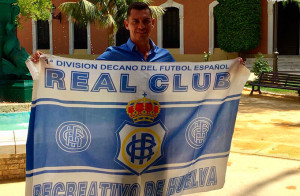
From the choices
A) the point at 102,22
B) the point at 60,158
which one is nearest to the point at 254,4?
the point at 102,22

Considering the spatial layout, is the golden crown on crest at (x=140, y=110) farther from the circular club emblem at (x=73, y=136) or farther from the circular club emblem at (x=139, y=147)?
the circular club emblem at (x=73, y=136)

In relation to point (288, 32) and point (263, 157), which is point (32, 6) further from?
point (288, 32)

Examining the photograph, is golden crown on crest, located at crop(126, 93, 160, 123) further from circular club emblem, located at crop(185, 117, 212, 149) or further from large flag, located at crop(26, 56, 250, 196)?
circular club emblem, located at crop(185, 117, 212, 149)

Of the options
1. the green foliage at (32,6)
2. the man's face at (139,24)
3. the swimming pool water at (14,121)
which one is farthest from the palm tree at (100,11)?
the man's face at (139,24)

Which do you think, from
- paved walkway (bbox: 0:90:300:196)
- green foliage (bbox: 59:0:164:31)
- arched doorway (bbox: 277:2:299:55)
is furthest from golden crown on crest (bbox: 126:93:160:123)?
arched doorway (bbox: 277:2:299:55)

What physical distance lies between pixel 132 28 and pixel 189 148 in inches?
32.9

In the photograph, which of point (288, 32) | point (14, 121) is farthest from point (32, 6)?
point (288, 32)

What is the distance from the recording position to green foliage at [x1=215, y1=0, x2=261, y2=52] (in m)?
20.7

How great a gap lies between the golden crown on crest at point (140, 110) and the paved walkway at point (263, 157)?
1553 mm

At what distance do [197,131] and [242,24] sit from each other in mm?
18883

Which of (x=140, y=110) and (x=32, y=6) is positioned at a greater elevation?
(x=32, y=6)

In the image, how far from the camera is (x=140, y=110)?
8.32 feet

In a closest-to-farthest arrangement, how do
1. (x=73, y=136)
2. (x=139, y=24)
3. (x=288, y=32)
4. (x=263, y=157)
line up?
(x=73, y=136) < (x=139, y=24) < (x=263, y=157) < (x=288, y=32)

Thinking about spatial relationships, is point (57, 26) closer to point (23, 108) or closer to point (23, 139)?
point (23, 108)
